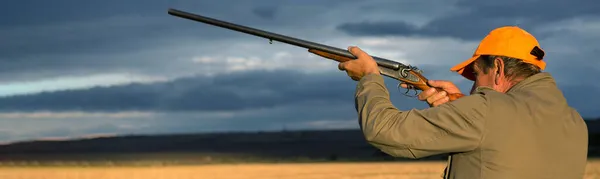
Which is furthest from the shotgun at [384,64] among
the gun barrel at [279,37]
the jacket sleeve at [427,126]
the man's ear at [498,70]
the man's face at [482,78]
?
the jacket sleeve at [427,126]

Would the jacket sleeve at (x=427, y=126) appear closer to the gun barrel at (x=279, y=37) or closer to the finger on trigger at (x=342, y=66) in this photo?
the finger on trigger at (x=342, y=66)

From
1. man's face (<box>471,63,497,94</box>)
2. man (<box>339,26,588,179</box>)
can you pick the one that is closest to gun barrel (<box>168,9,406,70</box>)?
man (<box>339,26,588,179</box>)

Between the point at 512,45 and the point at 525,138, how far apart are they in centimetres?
43

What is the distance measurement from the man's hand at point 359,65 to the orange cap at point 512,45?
43 centimetres

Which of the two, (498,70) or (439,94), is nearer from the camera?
(498,70)

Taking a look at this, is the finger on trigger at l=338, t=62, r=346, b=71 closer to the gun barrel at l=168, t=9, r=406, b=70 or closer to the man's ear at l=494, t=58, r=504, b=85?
the gun barrel at l=168, t=9, r=406, b=70

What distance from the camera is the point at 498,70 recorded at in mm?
3623

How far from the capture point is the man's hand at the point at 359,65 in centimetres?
373

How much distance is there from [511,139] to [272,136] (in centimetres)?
7802

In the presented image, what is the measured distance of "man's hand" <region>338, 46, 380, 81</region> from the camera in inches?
147

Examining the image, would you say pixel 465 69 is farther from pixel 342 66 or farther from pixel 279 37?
pixel 279 37

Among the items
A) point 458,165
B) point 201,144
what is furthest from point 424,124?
point 201,144

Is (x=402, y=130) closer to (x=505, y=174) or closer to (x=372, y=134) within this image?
(x=372, y=134)

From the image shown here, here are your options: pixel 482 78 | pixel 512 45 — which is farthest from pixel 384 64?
pixel 512 45
